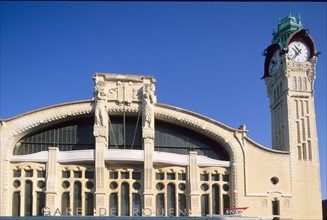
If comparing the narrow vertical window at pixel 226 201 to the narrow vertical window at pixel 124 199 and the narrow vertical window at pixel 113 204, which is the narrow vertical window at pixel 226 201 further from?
the narrow vertical window at pixel 113 204

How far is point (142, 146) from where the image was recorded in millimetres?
46406

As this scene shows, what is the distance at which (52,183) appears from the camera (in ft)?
144

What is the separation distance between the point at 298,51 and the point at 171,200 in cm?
1901

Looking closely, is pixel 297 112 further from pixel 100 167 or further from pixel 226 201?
pixel 100 167

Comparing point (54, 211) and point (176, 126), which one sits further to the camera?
point (176, 126)

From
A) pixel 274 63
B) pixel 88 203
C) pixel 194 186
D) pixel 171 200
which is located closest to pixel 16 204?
pixel 88 203

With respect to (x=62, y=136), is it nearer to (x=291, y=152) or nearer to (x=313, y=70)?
(x=291, y=152)

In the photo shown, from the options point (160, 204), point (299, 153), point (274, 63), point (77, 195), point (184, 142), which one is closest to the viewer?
point (77, 195)

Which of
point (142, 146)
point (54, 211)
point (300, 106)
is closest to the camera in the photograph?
point (54, 211)

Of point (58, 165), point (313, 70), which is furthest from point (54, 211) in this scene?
point (313, 70)

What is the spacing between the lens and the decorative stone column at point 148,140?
1750 inches

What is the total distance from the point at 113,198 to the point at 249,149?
41.6 ft

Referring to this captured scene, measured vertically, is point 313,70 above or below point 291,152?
above

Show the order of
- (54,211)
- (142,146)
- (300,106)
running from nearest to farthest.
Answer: (54,211) < (142,146) < (300,106)
